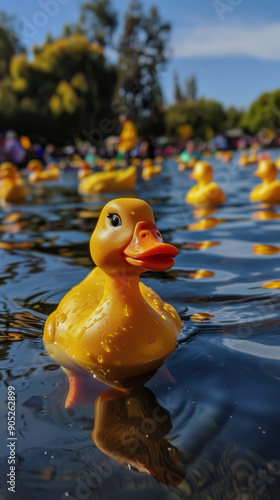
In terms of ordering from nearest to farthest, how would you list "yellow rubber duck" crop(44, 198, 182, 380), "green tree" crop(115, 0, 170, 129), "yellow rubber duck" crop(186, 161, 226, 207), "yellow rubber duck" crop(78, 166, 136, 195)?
1. "yellow rubber duck" crop(44, 198, 182, 380)
2. "yellow rubber duck" crop(186, 161, 226, 207)
3. "yellow rubber duck" crop(78, 166, 136, 195)
4. "green tree" crop(115, 0, 170, 129)

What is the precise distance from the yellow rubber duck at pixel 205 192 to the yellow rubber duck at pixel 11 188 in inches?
162

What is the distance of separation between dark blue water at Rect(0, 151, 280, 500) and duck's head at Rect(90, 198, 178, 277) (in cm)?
66

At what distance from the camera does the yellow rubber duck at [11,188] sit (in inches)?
437

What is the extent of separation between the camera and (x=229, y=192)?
11.6 m

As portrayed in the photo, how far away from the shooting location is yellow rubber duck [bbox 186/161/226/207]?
8836 mm

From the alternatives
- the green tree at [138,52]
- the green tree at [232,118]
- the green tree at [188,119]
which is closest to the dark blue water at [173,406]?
the green tree at [138,52]

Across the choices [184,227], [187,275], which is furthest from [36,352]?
[184,227]

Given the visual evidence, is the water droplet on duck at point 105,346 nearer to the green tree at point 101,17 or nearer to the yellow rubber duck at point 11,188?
the yellow rubber duck at point 11,188

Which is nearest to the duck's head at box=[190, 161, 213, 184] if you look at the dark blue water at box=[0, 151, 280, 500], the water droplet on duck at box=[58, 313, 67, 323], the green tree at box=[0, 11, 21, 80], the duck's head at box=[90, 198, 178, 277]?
the dark blue water at box=[0, 151, 280, 500]

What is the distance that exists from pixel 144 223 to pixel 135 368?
0.79 m

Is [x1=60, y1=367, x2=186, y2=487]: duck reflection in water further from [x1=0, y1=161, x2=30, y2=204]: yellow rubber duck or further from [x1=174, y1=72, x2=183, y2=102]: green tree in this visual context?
[x1=174, y1=72, x2=183, y2=102]: green tree

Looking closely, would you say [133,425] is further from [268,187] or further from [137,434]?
[268,187]

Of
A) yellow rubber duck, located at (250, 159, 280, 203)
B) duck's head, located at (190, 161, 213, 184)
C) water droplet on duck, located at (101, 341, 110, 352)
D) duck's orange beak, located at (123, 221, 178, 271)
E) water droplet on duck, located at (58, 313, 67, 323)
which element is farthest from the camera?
duck's head, located at (190, 161, 213, 184)

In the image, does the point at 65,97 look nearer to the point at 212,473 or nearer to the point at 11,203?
the point at 11,203
